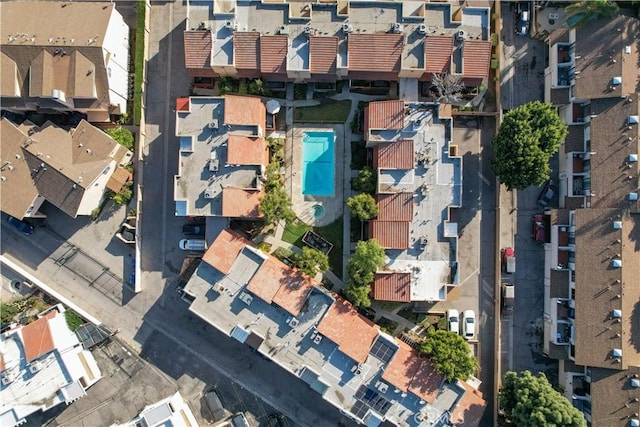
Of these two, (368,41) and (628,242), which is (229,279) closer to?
(368,41)

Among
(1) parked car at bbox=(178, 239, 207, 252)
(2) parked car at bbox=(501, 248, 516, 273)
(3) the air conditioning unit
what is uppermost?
(3) the air conditioning unit

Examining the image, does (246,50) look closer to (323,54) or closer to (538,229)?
(323,54)

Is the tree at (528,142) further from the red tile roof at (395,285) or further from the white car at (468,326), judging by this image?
the white car at (468,326)

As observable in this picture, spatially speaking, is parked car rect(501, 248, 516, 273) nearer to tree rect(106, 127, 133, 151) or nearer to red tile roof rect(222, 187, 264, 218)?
red tile roof rect(222, 187, 264, 218)

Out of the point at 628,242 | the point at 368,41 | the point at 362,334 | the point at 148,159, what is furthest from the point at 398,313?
the point at 148,159

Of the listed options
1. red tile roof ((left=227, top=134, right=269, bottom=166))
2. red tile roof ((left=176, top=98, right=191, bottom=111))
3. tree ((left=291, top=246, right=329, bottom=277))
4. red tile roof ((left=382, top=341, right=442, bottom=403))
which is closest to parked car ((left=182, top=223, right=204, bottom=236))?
red tile roof ((left=227, top=134, right=269, bottom=166))

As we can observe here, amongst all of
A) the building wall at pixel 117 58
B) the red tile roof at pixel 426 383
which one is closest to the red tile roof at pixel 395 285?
the red tile roof at pixel 426 383
